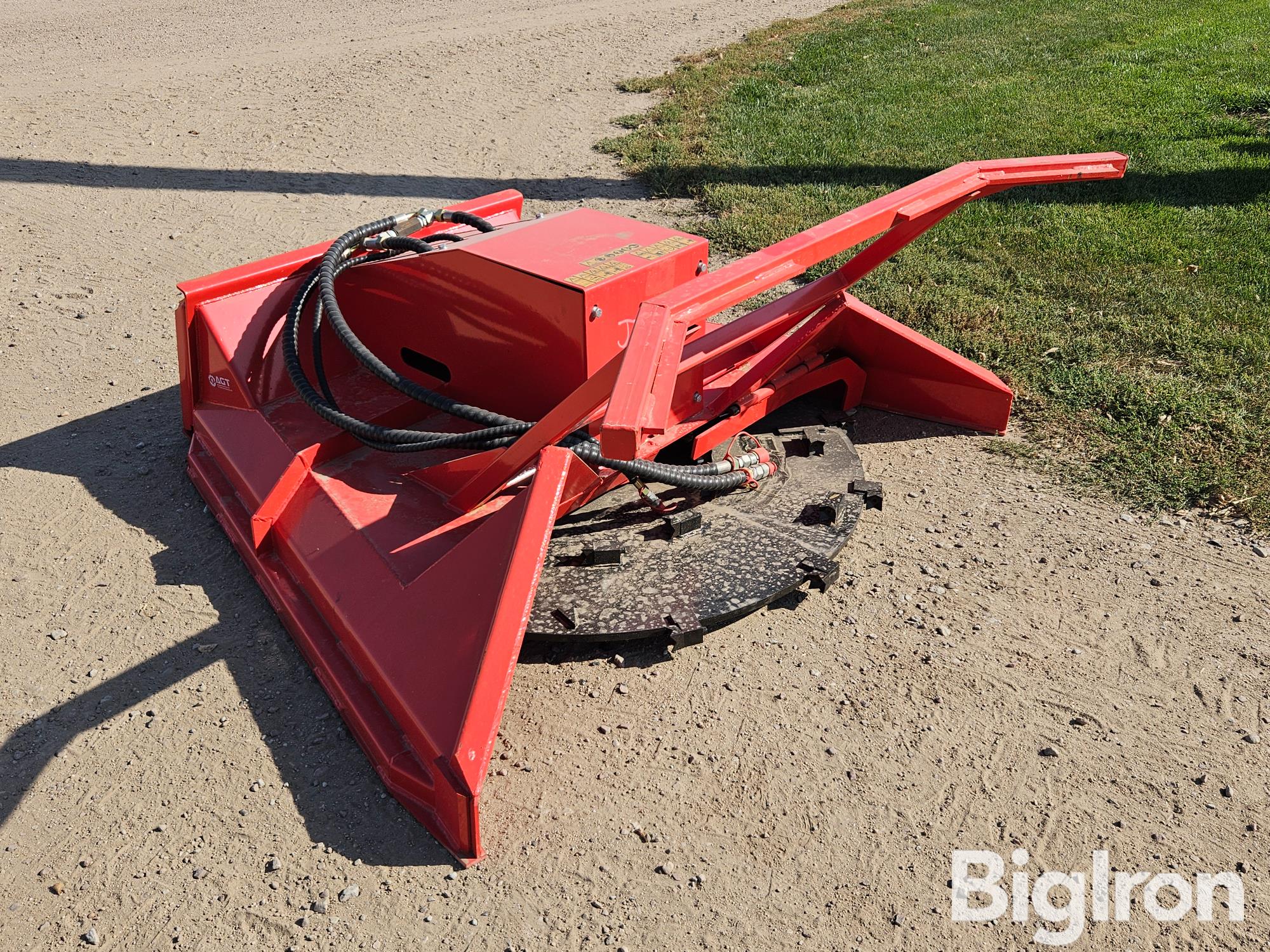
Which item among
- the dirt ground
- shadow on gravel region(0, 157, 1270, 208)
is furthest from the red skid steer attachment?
shadow on gravel region(0, 157, 1270, 208)

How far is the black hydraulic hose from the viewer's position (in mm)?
3223

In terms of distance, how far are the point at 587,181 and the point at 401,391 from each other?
3792mm

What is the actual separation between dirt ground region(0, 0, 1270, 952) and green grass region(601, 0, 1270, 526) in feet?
1.91

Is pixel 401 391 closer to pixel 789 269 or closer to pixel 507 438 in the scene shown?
pixel 507 438

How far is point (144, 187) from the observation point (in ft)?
21.6

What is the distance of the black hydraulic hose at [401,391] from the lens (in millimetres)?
3223

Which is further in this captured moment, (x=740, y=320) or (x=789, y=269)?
(x=740, y=320)

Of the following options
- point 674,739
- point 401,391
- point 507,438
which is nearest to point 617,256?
point 507,438

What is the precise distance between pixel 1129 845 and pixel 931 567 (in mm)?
1131

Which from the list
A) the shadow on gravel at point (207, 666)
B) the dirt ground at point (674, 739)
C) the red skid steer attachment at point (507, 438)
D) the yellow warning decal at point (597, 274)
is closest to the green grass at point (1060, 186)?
the dirt ground at point (674, 739)

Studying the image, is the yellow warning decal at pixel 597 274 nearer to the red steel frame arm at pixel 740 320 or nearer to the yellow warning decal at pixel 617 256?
the yellow warning decal at pixel 617 256

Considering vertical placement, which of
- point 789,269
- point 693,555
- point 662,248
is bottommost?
point 693,555

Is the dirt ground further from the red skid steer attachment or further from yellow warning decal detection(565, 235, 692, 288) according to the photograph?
yellow warning decal detection(565, 235, 692, 288)

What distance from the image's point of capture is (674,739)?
2926mm
